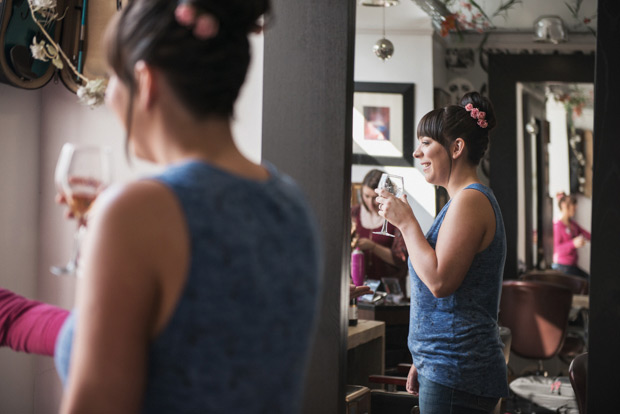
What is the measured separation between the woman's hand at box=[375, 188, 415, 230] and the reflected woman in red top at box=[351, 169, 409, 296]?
0.23 feet

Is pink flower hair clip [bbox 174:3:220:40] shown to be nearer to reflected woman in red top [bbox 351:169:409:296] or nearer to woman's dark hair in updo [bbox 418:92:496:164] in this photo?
reflected woman in red top [bbox 351:169:409:296]

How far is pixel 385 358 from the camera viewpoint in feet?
6.32

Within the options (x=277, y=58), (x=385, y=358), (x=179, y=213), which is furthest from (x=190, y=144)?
(x=385, y=358)

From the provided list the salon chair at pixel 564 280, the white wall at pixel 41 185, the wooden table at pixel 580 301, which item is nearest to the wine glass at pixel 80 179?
the white wall at pixel 41 185

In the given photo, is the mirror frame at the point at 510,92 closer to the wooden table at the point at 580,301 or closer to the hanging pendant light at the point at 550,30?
the hanging pendant light at the point at 550,30

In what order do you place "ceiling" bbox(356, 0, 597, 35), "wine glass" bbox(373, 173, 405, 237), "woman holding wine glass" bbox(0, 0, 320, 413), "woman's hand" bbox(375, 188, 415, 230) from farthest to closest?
"ceiling" bbox(356, 0, 597, 35) → "wine glass" bbox(373, 173, 405, 237) → "woman's hand" bbox(375, 188, 415, 230) → "woman holding wine glass" bbox(0, 0, 320, 413)

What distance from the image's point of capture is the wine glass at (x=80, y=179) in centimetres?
85

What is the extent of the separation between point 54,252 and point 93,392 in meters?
1.33

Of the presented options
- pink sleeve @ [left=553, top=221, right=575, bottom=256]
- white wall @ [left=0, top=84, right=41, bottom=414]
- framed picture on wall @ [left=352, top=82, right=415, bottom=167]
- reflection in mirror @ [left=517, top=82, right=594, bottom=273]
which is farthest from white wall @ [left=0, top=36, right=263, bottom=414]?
pink sleeve @ [left=553, top=221, right=575, bottom=256]

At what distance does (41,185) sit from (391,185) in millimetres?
943

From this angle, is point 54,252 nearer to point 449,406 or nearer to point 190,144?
point 449,406

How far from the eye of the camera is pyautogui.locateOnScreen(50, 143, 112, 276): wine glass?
0.85 metres

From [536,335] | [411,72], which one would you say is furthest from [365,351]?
[536,335]

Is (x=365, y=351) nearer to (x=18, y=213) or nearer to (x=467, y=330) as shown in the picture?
(x=467, y=330)
